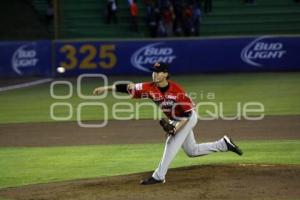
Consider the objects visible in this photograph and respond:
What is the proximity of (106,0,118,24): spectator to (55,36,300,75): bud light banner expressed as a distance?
4.68m

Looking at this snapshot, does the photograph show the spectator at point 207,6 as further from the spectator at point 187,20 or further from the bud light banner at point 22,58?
the bud light banner at point 22,58

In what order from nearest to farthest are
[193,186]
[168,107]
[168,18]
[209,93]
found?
[193,186]
[168,107]
[209,93]
[168,18]

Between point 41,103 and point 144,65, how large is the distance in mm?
6389

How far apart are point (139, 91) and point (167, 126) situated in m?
0.76

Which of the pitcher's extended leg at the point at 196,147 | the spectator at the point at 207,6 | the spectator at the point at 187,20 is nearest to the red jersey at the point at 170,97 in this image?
the pitcher's extended leg at the point at 196,147

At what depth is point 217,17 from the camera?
3341 cm

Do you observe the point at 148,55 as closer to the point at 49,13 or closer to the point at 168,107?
the point at 49,13

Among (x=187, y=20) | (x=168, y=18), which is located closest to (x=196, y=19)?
(x=187, y=20)

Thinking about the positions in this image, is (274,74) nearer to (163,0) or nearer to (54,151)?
(163,0)

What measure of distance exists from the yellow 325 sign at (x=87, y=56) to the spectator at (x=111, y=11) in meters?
4.77

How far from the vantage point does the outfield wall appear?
27172 millimetres

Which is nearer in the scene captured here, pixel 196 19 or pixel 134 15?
pixel 196 19

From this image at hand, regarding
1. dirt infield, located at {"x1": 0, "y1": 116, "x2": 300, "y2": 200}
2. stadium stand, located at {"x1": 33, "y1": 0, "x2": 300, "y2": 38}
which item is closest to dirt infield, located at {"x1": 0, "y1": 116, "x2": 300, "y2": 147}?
dirt infield, located at {"x1": 0, "y1": 116, "x2": 300, "y2": 200}

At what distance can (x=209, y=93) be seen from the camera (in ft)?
74.4
